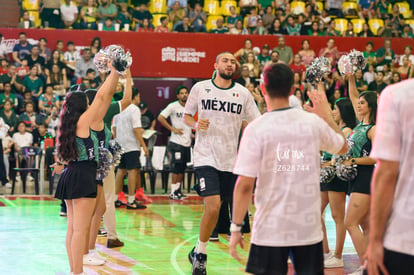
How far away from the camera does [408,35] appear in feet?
66.8

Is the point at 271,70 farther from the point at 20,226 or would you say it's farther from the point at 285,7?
the point at 285,7

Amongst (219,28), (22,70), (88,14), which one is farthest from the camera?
(219,28)

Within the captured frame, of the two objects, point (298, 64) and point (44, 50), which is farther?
point (298, 64)

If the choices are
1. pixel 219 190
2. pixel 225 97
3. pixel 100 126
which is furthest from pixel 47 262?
pixel 225 97

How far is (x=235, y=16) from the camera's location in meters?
19.9

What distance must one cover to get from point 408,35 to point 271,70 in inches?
681

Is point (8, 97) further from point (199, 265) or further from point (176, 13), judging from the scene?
point (199, 265)

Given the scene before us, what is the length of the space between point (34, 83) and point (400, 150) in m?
14.1

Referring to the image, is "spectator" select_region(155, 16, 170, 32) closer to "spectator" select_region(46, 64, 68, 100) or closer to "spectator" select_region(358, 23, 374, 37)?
"spectator" select_region(46, 64, 68, 100)

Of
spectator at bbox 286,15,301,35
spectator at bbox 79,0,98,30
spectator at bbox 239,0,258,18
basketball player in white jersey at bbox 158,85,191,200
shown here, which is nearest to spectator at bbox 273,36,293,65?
spectator at bbox 286,15,301,35

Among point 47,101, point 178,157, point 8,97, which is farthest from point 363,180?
point 8,97

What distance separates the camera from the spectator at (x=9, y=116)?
49.7 feet

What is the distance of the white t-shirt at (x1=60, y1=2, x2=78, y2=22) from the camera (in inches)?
727

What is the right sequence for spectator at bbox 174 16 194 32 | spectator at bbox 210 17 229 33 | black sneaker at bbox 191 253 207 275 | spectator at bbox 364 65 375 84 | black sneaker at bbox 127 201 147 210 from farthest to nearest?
spectator at bbox 210 17 229 33 → spectator at bbox 174 16 194 32 → spectator at bbox 364 65 375 84 → black sneaker at bbox 127 201 147 210 → black sneaker at bbox 191 253 207 275
